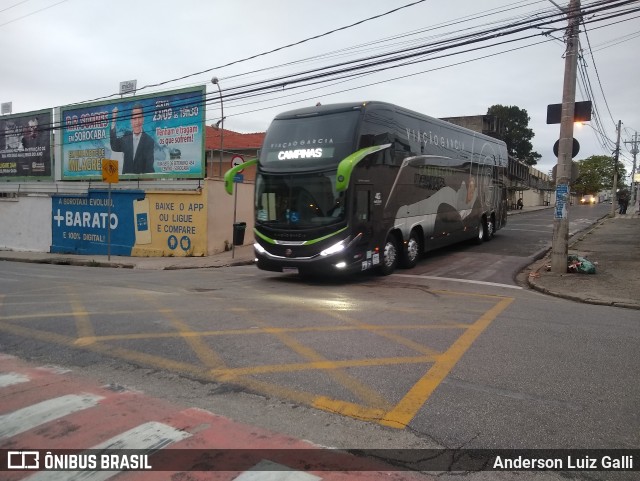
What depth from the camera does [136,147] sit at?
70.5 feet

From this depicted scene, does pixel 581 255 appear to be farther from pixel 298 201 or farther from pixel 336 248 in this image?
pixel 298 201

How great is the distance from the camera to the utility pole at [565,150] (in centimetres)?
1116

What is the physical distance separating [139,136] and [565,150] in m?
17.5

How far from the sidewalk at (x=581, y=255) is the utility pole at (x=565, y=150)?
67cm

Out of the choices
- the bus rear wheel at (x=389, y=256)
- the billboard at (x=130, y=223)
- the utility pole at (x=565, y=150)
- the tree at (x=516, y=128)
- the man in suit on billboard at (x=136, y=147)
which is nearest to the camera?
the utility pole at (x=565, y=150)

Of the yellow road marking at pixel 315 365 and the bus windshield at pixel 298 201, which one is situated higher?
the bus windshield at pixel 298 201

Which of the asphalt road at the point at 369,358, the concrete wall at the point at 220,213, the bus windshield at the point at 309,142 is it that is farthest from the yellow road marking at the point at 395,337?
the concrete wall at the point at 220,213

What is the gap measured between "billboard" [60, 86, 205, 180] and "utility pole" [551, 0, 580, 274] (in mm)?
13158

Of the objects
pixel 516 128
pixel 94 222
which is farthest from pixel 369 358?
pixel 516 128

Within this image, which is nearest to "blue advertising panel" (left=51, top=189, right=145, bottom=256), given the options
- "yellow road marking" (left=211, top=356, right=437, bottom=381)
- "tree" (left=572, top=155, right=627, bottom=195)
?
"yellow road marking" (left=211, top=356, right=437, bottom=381)

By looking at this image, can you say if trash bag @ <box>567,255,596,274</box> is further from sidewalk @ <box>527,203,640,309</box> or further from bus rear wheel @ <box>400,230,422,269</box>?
bus rear wheel @ <box>400,230,422,269</box>

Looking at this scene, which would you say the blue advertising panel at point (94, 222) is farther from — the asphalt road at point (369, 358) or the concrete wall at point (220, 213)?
the asphalt road at point (369, 358)

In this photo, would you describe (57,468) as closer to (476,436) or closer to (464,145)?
(476,436)

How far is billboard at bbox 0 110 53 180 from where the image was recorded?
26.2 metres
